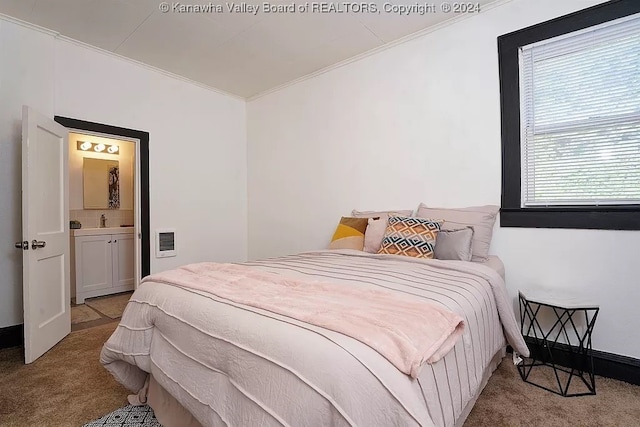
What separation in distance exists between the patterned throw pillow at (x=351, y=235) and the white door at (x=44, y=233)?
7.54ft

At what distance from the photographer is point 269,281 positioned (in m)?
1.55

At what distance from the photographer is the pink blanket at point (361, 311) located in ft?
2.87

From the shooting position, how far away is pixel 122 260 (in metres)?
4.41

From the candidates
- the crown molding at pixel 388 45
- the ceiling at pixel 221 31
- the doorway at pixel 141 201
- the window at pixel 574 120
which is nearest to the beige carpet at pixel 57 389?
the doorway at pixel 141 201

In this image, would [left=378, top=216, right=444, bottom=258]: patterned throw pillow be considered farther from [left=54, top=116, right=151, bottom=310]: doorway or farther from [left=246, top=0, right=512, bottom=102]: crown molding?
[left=54, top=116, right=151, bottom=310]: doorway

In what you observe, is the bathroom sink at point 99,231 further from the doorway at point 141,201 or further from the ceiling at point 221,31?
the ceiling at point 221,31

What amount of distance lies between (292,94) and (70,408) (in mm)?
3492

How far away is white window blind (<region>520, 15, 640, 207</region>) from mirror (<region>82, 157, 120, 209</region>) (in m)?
5.20

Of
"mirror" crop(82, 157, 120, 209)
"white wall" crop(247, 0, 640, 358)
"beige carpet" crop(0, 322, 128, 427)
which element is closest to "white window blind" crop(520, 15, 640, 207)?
"white wall" crop(247, 0, 640, 358)

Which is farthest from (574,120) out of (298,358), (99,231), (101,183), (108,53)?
(101,183)

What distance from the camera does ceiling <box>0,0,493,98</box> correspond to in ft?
8.21

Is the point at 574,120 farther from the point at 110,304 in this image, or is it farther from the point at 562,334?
the point at 110,304

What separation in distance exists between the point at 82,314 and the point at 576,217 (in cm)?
465

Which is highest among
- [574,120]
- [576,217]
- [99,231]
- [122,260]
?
[574,120]
